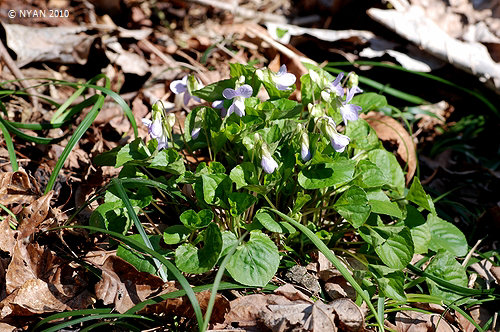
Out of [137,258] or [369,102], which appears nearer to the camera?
[137,258]

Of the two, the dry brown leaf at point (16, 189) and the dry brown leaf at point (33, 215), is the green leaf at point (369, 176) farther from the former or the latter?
the dry brown leaf at point (16, 189)

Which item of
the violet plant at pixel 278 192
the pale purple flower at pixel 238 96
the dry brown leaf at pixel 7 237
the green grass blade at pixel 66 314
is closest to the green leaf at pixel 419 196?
the violet plant at pixel 278 192

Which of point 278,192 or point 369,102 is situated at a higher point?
point 369,102

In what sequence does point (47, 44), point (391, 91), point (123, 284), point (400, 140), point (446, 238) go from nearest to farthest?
1. point (123, 284)
2. point (446, 238)
3. point (400, 140)
4. point (47, 44)
5. point (391, 91)

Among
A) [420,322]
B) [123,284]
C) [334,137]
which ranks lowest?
[420,322]

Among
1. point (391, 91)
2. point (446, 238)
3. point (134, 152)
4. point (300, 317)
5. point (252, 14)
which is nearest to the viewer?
point (300, 317)

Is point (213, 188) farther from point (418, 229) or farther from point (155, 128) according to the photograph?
point (418, 229)

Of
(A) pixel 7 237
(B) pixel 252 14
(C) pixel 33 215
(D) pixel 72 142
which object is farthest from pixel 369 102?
(B) pixel 252 14

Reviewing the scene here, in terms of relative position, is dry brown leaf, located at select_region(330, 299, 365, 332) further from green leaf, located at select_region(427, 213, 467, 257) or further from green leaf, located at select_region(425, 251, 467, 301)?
green leaf, located at select_region(427, 213, 467, 257)
